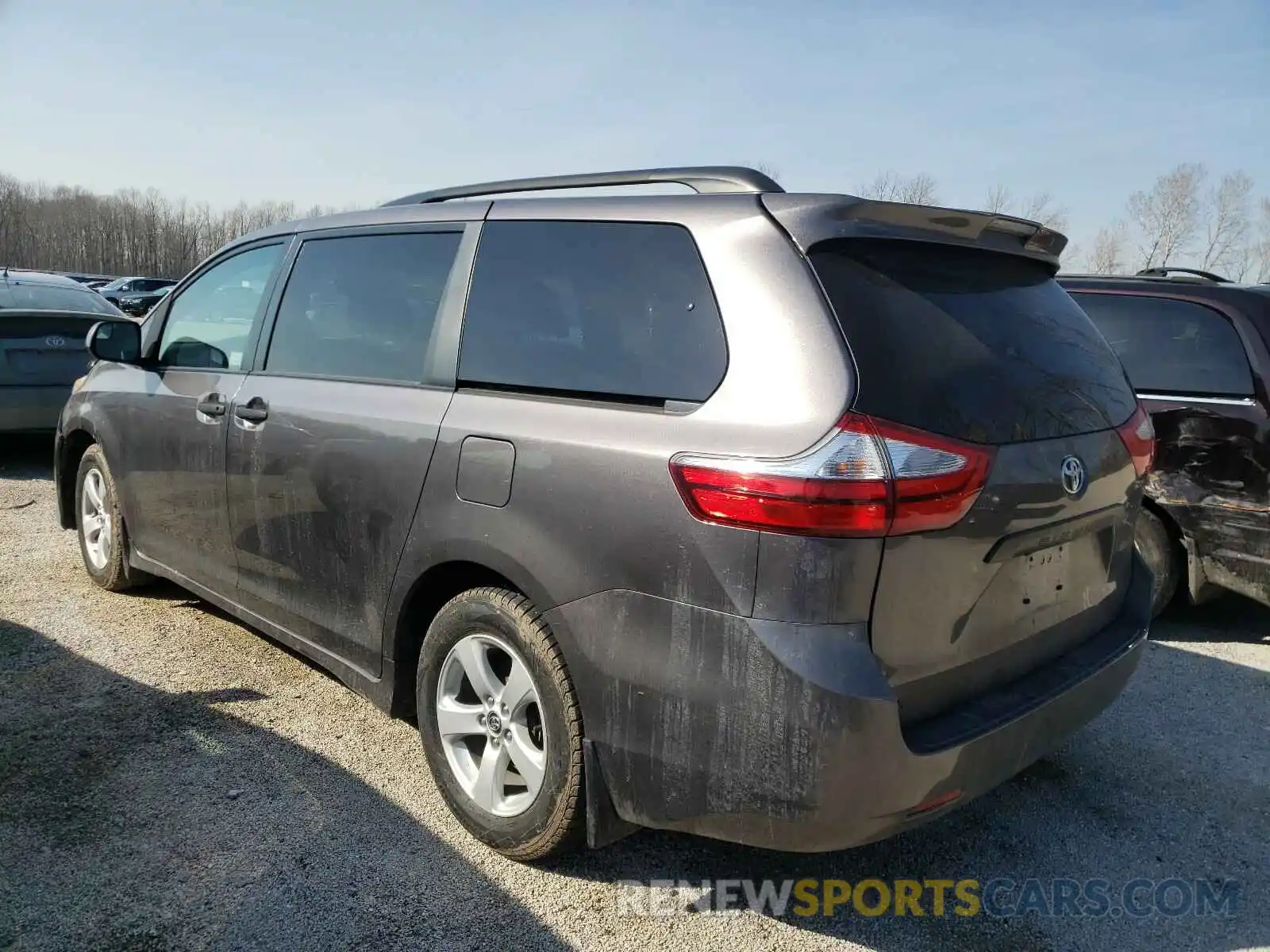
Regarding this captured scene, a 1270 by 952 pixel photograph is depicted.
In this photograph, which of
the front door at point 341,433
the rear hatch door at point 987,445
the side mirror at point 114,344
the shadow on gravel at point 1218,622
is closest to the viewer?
the rear hatch door at point 987,445

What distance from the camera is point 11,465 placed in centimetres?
780

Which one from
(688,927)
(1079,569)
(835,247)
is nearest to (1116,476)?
(1079,569)

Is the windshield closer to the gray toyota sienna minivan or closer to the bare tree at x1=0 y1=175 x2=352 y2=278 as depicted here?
the gray toyota sienna minivan

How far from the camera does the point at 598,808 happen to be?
7.57 feet

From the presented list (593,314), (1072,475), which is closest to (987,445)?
(1072,475)

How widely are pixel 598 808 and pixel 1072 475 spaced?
150 cm

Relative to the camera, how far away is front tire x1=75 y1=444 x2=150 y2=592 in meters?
4.52

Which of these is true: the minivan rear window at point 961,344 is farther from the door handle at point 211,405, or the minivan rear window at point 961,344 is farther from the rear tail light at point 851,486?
the door handle at point 211,405

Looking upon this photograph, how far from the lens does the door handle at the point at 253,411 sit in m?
3.40

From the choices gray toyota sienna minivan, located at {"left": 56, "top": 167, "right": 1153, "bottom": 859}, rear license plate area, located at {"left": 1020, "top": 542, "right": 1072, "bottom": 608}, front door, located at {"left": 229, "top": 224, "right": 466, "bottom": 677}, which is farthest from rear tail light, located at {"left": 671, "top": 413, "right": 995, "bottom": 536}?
front door, located at {"left": 229, "top": 224, "right": 466, "bottom": 677}

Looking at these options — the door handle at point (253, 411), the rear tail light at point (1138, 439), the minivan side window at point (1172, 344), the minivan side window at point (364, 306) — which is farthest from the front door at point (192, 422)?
the minivan side window at point (1172, 344)

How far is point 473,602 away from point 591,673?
0.51 metres

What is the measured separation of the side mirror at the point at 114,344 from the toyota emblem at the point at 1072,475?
3.98 m

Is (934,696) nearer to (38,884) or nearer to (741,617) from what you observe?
(741,617)
